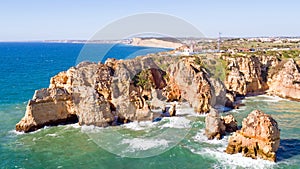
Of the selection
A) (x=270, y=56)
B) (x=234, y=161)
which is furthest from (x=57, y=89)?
(x=270, y=56)

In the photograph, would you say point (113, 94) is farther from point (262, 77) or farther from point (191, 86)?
point (262, 77)

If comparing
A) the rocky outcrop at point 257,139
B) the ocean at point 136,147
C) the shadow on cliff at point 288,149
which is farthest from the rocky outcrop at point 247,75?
the rocky outcrop at point 257,139

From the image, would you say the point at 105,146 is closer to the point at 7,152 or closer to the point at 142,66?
the point at 7,152

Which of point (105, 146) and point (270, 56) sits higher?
point (270, 56)

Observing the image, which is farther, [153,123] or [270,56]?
[270,56]

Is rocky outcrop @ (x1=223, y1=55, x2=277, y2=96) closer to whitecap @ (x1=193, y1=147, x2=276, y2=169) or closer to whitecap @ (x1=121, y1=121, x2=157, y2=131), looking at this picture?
whitecap @ (x1=121, y1=121, x2=157, y2=131)

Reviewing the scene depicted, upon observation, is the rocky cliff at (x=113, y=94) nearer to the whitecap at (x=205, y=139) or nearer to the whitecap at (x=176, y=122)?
the whitecap at (x=176, y=122)
